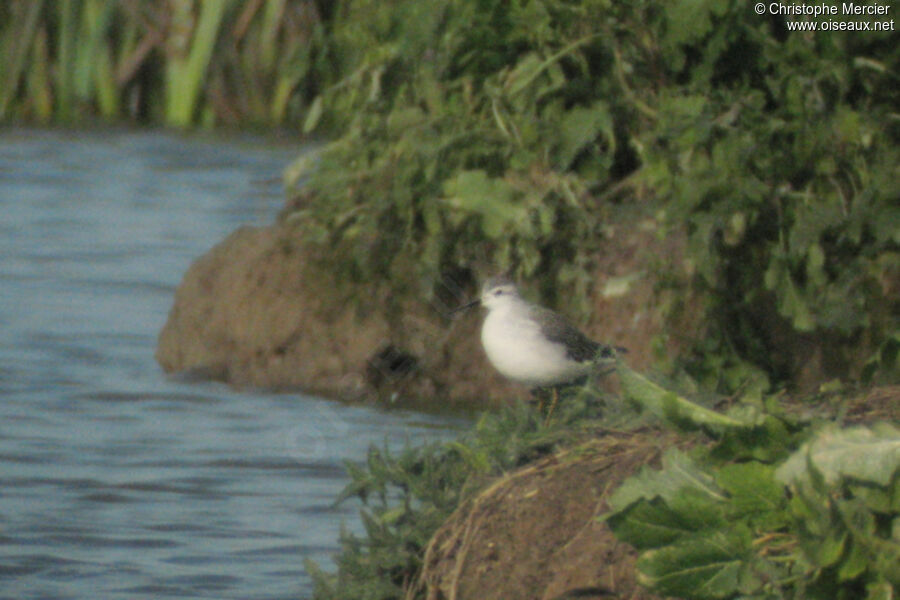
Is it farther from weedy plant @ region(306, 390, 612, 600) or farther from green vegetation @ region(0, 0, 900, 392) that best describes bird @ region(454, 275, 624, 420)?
weedy plant @ region(306, 390, 612, 600)

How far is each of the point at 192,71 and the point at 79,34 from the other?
1.16 metres

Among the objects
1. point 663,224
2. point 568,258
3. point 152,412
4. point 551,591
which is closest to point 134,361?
point 152,412

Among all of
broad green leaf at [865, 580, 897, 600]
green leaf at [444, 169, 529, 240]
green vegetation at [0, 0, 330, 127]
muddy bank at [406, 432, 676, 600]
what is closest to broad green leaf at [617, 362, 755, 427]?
muddy bank at [406, 432, 676, 600]

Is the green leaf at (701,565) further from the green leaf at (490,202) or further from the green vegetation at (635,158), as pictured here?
the green leaf at (490,202)

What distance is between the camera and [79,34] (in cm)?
1509

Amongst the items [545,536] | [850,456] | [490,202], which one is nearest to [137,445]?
[490,202]

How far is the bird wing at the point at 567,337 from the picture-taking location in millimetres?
4965

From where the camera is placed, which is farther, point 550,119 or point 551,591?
point 550,119

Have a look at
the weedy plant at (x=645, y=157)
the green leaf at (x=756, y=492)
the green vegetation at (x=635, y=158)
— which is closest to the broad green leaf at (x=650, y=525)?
the green leaf at (x=756, y=492)

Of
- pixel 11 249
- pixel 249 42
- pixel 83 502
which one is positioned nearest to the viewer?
pixel 83 502

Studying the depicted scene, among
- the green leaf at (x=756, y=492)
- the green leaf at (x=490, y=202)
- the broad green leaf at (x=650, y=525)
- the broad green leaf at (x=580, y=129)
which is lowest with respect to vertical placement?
the broad green leaf at (x=650, y=525)

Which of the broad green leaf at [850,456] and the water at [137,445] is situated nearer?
the broad green leaf at [850,456]

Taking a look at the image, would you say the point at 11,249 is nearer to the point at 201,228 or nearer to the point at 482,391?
the point at 201,228

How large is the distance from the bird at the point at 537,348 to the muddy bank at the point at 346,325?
1348 mm
